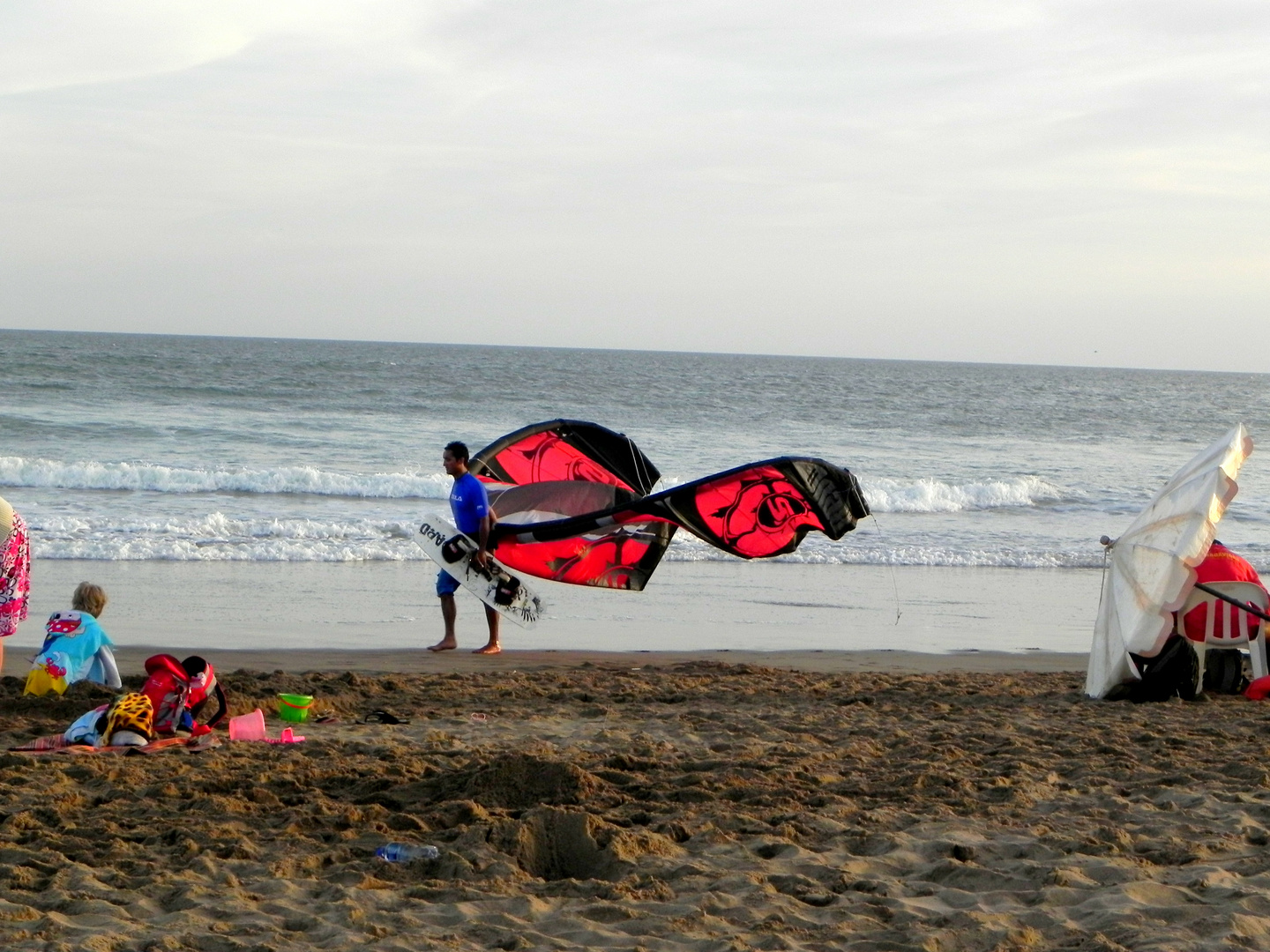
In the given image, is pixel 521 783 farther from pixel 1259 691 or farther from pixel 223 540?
pixel 223 540

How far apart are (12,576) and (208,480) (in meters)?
12.5

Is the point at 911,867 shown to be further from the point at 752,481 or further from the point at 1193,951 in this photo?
the point at 752,481

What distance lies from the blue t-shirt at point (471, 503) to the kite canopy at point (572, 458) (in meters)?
0.87

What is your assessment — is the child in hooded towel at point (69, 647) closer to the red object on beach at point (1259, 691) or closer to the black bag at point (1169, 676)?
the black bag at point (1169, 676)

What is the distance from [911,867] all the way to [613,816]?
1087 mm

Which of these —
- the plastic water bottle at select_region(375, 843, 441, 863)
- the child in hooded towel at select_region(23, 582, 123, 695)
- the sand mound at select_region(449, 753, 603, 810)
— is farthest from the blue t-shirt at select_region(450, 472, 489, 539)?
the plastic water bottle at select_region(375, 843, 441, 863)

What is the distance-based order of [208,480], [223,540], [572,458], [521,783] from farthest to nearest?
[208,480], [223,540], [572,458], [521,783]

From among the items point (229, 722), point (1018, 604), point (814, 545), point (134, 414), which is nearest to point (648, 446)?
point (134, 414)

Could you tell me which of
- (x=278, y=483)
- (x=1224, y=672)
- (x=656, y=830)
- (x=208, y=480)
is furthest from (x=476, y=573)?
(x=208, y=480)

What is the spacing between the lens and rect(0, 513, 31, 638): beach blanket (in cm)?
618

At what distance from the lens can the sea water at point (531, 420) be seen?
10.2m

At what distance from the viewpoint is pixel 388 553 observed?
12.5m

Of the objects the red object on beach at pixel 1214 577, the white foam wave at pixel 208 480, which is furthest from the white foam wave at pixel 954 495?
the red object on beach at pixel 1214 577

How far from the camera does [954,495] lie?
20.2m
